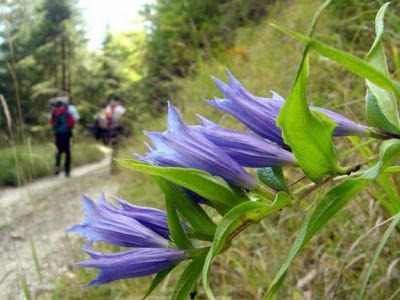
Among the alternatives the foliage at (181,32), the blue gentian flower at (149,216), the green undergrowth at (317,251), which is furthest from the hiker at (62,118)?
the blue gentian flower at (149,216)

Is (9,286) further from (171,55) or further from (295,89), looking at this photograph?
(171,55)

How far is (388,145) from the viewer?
44 cm

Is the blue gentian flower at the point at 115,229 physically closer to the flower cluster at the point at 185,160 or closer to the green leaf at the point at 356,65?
the flower cluster at the point at 185,160

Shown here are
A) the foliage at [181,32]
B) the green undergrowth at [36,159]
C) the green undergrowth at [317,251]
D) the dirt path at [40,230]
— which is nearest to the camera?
the green undergrowth at [317,251]

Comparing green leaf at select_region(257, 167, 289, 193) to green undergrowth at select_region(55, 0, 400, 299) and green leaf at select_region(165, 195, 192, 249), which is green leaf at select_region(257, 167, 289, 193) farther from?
green undergrowth at select_region(55, 0, 400, 299)

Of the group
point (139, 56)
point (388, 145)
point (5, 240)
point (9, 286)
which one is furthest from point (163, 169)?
point (139, 56)

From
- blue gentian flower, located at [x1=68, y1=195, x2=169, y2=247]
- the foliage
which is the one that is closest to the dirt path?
blue gentian flower, located at [x1=68, y1=195, x2=169, y2=247]

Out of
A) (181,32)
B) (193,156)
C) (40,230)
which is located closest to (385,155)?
(193,156)

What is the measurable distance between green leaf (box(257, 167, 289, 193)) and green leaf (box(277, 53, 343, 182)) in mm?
36

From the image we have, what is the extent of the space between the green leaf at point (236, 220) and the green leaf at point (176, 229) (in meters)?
0.04

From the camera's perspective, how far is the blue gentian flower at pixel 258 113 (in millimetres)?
504

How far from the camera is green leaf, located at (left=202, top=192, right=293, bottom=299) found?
43cm

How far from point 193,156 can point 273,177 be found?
8cm

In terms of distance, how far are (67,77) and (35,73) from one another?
2074 millimetres
